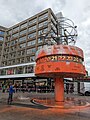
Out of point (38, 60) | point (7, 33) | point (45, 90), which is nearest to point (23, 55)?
point (7, 33)

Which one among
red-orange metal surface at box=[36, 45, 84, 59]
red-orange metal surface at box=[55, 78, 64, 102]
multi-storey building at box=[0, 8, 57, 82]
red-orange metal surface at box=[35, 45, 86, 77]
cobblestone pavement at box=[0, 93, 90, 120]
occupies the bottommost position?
cobblestone pavement at box=[0, 93, 90, 120]

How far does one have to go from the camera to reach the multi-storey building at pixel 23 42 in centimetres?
4963

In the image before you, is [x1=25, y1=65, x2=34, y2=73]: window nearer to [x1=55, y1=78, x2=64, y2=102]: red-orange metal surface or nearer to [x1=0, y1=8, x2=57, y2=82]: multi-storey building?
[x1=0, y1=8, x2=57, y2=82]: multi-storey building

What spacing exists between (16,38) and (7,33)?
408 inches

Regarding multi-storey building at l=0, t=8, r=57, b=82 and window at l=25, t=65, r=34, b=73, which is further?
multi-storey building at l=0, t=8, r=57, b=82

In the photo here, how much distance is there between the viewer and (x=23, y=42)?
64.9 meters

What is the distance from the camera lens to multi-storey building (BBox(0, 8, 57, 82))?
49.6 m

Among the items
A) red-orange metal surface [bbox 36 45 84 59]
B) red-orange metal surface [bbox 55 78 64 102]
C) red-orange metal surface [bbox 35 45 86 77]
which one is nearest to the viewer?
red-orange metal surface [bbox 35 45 86 77]

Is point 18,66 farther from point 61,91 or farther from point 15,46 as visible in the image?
point 61,91

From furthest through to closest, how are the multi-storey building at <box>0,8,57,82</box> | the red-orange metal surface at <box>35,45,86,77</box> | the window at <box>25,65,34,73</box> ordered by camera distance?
the multi-storey building at <box>0,8,57,82</box> → the window at <box>25,65,34,73</box> → the red-orange metal surface at <box>35,45,86,77</box>

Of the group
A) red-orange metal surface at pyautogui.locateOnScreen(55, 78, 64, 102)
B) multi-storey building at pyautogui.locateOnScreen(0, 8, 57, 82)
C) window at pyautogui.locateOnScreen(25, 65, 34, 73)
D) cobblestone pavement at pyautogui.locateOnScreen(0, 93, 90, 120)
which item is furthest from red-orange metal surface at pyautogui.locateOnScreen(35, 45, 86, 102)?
multi-storey building at pyautogui.locateOnScreen(0, 8, 57, 82)

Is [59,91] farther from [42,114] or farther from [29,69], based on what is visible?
[29,69]

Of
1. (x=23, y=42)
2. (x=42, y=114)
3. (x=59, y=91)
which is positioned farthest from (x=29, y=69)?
(x=42, y=114)

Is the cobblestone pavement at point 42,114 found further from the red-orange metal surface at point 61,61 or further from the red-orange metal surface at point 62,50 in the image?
the red-orange metal surface at point 62,50
